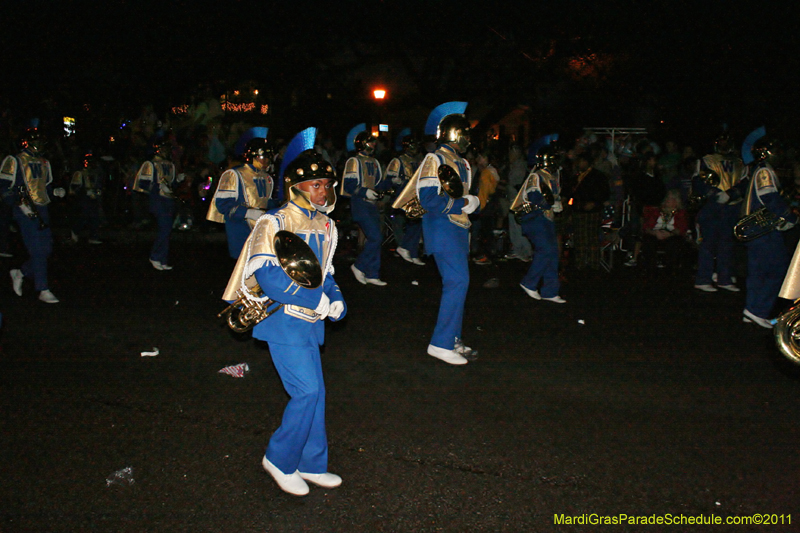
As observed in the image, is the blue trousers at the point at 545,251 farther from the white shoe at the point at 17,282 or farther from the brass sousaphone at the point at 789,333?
the white shoe at the point at 17,282

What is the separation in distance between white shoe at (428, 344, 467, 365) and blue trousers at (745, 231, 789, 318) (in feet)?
12.5

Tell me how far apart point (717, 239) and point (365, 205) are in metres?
4.95

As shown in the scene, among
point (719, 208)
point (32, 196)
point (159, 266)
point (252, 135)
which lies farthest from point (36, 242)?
point (719, 208)

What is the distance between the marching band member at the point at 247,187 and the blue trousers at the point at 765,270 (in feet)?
18.1

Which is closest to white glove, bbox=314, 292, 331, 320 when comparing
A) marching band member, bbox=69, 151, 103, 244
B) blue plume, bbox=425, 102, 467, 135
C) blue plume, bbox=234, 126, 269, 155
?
blue plume, bbox=425, 102, 467, 135

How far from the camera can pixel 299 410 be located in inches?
149

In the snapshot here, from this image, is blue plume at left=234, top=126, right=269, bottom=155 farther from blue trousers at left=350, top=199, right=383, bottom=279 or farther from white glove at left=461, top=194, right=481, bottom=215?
white glove at left=461, top=194, right=481, bottom=215

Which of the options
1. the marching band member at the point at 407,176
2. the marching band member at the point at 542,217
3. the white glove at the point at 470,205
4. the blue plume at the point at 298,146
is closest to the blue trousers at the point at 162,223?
the marching band member at the point at 407,176

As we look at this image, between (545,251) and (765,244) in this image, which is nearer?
(765,244)

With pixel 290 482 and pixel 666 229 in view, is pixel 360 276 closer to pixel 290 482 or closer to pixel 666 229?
pixel 666 229

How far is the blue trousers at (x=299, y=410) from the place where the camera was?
12.4 ft

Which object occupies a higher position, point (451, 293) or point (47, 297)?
point (451, 293)

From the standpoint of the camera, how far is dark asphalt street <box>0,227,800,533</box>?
3.84 meters

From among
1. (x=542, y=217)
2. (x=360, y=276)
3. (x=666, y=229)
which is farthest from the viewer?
(x=666, y=229)
